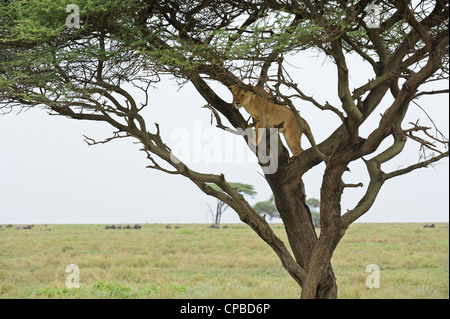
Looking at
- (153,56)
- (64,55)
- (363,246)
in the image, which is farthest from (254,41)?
(363,246)

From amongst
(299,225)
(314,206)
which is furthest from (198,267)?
(314,206)

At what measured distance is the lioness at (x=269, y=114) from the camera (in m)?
5.97

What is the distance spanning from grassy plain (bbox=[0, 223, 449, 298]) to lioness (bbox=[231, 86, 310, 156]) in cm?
495

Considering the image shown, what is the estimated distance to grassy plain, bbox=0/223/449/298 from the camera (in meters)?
10.9

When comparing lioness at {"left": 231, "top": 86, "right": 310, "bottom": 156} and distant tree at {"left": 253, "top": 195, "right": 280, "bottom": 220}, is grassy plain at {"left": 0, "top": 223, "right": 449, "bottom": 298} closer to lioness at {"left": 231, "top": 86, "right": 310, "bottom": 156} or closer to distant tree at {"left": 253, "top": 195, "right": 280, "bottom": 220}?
lioness at {"left": 231, "top": 86, "right": 310, "bottom": 156}

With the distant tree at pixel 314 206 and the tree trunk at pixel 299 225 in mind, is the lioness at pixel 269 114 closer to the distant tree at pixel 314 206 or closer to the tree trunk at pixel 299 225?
the tree trunk at pixel 299 225

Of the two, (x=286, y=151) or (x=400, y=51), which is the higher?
(x=400, y=51)

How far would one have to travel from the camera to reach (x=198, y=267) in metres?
15.2

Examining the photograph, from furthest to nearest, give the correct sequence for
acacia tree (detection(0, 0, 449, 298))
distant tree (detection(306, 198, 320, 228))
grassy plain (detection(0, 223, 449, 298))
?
1. distant tree (detection(306, 198, 320, 228))
2. grassy plain (detection(0, 223, 449, 298))
3. acacia tree (detection(0, 0, 449, 298))

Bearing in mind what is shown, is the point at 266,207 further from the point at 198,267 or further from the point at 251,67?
the point at 251,67

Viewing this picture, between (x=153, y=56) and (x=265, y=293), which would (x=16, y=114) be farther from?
(x=265, y=293)

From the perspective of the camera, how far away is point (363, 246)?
66.3ft

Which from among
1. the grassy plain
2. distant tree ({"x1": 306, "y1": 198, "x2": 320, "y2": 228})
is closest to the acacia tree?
the grassy plain
